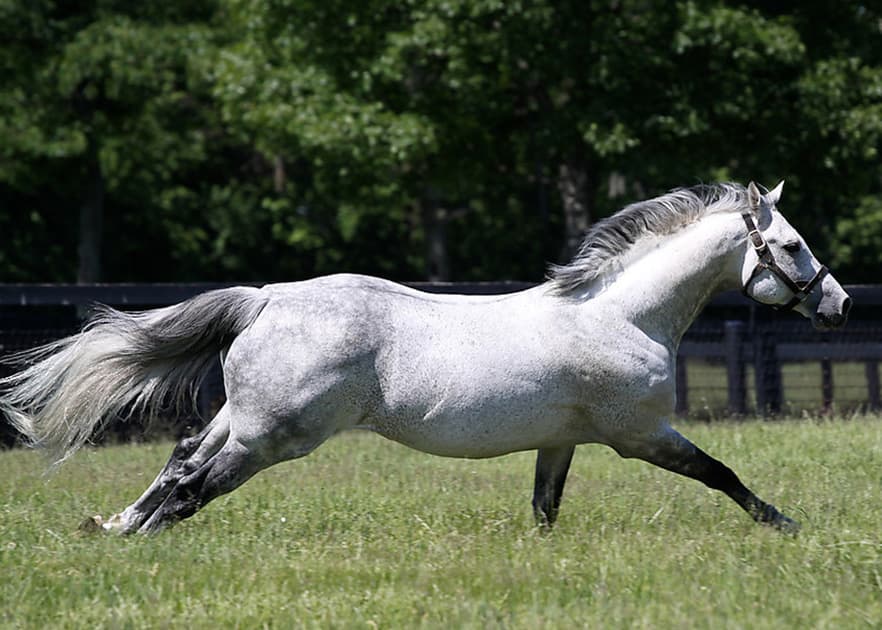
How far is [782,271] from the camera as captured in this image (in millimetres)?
6789

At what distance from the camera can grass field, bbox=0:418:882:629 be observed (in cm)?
496

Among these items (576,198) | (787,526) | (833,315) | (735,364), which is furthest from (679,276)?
(576,198)

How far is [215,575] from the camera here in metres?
5.60

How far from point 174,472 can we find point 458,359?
1546mm

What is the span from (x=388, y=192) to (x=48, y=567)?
1505 centimetres

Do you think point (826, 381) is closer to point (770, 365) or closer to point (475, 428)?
point (770, 365)

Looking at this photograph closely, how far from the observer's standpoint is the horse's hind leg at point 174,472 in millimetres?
6551

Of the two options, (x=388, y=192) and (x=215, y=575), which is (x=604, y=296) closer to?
(x=215, y=575)

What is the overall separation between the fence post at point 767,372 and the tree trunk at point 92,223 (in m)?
15.2

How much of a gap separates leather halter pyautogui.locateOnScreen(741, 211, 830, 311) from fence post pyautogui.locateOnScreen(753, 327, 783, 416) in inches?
272

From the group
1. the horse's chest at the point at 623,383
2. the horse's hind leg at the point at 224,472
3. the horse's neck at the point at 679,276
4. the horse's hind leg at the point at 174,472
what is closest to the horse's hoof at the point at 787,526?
the horse's chest at the point at 623,383

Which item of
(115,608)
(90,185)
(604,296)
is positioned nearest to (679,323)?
(604,296)

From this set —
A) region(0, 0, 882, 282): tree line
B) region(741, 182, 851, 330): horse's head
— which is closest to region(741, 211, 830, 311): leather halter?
region(741, 182, 851, 330): horse's head

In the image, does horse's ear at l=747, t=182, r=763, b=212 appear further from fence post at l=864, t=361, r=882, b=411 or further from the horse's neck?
fence post at l=864, t=361, r=882, b=411
